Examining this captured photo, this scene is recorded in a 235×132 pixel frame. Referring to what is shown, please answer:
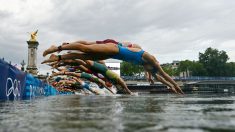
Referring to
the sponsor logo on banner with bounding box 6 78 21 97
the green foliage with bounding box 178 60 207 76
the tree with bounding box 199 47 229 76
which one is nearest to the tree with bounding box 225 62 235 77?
the tree with bounding box 199 47 229 76

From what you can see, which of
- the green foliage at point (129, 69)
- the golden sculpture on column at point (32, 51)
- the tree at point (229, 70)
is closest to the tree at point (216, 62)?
the tree at point (229, 70)

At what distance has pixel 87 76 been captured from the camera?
37312 millimetres

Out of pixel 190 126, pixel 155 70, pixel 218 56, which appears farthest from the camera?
pixel 218 56

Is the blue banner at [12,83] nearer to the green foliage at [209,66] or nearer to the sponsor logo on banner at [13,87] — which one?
the sponsor logo on banner at [13,87]

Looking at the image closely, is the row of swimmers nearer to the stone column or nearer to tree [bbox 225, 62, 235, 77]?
the stone column

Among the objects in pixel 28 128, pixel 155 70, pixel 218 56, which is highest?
pixel 218 56

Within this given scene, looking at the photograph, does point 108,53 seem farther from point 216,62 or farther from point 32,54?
point 216,62

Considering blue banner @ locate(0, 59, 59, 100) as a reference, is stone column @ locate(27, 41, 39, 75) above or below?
above

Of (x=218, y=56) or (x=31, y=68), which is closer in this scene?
(x=31, y=68)

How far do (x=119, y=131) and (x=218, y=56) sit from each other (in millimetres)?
169330

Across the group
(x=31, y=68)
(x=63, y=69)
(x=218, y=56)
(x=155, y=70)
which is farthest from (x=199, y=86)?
(x=155, y=70)

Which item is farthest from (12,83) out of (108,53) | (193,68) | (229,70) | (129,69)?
(229,70)

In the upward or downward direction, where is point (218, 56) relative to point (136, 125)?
upward

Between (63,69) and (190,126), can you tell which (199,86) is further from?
(190,126)
